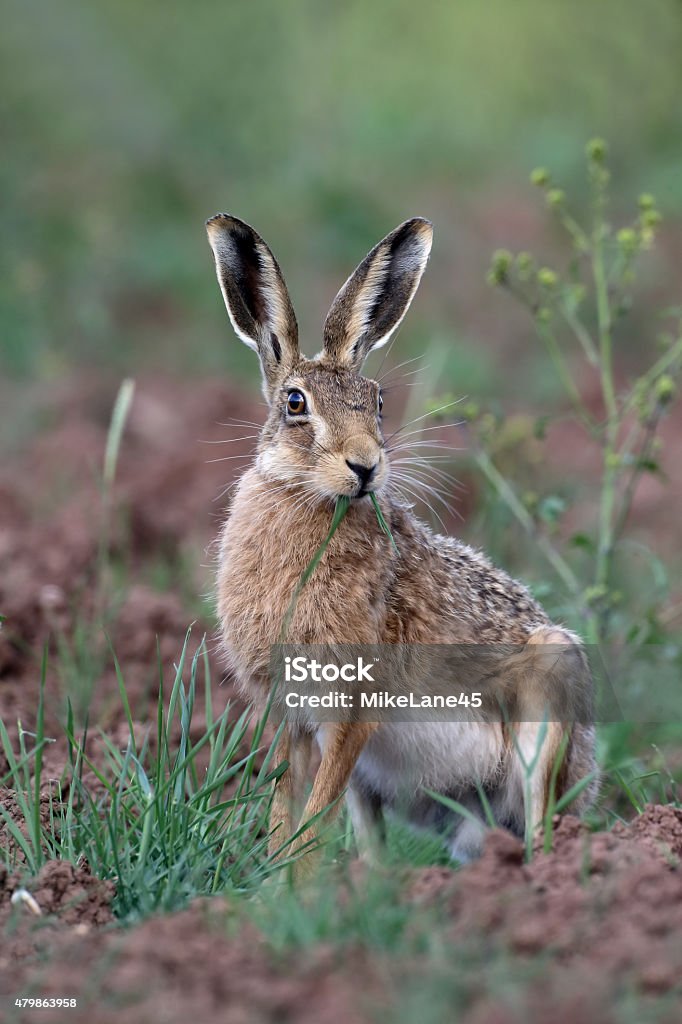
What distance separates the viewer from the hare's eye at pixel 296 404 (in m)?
4.16

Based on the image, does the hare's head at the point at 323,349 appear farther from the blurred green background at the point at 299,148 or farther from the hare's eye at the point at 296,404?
the blurred green background at the point at 299,148

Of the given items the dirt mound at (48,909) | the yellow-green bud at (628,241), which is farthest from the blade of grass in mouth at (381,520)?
the yellow-green bud at (628,241)

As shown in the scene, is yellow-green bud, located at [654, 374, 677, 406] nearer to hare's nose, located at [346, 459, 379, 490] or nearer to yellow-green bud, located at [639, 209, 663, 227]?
yellow-green bud, located at [639, 209, 663, 227]

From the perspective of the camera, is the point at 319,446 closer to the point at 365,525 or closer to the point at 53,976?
the point at 365,525

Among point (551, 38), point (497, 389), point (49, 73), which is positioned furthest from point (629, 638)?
point (551, 38)

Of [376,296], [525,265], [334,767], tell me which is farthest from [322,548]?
[525,265]

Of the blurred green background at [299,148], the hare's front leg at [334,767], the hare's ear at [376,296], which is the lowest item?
the hare's front leg at [334,767]

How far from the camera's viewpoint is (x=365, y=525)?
412 centimetres

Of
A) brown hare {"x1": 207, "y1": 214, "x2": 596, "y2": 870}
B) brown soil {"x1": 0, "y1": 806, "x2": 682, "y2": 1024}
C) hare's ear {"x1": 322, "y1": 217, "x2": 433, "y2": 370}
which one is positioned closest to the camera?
brown soil {"x1": 0, "y1": 806, "x2": 682, "y2": 1024}

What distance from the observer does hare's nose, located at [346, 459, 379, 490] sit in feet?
12.7

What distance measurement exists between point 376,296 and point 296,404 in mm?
483

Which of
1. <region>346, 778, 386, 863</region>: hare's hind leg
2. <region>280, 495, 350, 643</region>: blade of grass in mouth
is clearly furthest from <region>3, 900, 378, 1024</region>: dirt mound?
<region>346, 778, 386, 863</region>: hare's hind leg

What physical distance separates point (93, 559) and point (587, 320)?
626 centimetres

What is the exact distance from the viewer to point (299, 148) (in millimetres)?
13602
